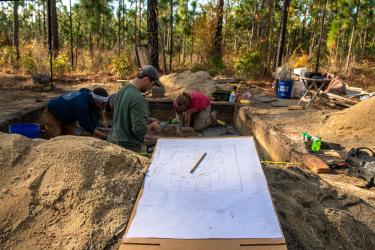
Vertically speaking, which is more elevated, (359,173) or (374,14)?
(374,14)

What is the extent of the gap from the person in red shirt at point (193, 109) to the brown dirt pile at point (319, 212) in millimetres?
3903

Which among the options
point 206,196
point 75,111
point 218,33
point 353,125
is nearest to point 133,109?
point 206,196

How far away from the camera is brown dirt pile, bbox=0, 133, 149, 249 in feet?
6.79

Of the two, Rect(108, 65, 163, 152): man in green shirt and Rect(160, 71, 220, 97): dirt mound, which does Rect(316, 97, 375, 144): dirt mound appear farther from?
Rect(160, 71, 220, 97): dirt mound

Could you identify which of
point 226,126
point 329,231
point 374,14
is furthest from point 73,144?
point 374,14

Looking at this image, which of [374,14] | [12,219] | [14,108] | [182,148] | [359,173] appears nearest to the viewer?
[12,219]

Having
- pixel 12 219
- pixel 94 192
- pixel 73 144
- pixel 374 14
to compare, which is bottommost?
pixel 12 219

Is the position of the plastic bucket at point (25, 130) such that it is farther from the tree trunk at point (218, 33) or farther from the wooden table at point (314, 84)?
the tree trunk at point (218, 33)

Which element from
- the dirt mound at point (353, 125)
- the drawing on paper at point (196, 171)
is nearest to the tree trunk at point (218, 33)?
the dirt mound at point (353, 125)

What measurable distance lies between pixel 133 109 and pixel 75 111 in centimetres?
185

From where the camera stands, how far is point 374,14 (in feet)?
100

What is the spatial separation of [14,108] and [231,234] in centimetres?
673

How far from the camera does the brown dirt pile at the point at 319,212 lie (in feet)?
8.02

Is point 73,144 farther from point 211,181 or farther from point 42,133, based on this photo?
point 42,133
